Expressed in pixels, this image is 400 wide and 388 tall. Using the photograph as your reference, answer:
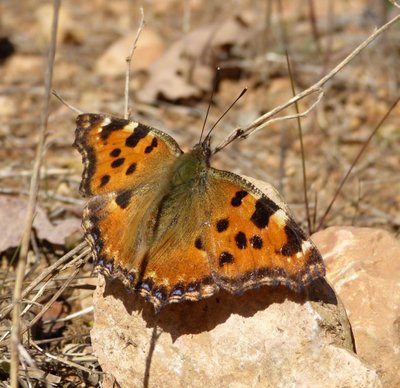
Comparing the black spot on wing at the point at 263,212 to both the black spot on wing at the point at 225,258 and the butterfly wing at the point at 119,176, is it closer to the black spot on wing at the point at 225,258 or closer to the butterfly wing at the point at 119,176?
the black spot on wing at the point at 225,258

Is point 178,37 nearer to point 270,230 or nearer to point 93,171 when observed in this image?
point 93,171

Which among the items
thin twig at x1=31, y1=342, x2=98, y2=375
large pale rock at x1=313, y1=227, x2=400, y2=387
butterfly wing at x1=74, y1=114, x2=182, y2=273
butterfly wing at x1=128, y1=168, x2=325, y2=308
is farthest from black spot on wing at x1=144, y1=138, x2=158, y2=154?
thin twig at x1=31, y1=342, x2=98, y2=375

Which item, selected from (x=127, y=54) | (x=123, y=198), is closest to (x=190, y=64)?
(x=127, y=54)

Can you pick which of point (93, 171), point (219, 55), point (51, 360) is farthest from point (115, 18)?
point (51, 360)

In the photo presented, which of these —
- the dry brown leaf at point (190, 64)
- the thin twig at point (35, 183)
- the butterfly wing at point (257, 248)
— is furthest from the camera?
the dry brown leaf at point (190, 64)

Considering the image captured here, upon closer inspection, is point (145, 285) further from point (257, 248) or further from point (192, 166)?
point (192, 166)

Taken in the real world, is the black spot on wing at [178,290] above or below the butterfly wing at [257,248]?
below

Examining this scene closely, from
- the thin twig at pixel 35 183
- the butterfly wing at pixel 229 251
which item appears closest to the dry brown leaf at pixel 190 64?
the butterfly wing at pixel 229 251

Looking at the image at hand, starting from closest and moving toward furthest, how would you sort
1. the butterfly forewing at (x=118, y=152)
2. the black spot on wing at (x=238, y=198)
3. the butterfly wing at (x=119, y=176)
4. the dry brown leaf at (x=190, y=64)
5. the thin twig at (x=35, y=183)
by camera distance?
the thin twig at (x=35, y=183) < the black spot on wing at (x=238, y=198) < the butterfly wing at (x=119, y=176) < the butterfly forewing at (x=118, y=152) < the dry brown leaf at (x=190, y=64)
